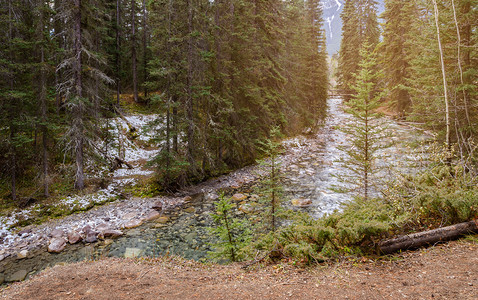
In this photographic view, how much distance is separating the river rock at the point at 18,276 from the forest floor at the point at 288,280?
174 cm

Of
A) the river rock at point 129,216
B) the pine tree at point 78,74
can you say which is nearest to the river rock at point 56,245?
the river rock at point 129,216

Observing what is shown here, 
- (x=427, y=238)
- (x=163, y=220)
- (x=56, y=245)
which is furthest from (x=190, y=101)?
(x=427, y=238)

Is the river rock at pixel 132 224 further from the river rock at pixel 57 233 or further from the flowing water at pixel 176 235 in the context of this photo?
the river rock at pixel 57 233

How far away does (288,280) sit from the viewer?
4.53 meters

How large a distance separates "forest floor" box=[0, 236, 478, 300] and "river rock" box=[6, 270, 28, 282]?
1738 millimetres

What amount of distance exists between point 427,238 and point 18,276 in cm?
1159

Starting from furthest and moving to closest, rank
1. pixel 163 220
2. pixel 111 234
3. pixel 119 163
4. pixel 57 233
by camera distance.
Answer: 1. pixel 119 163
2. pixel 163 220
3. pixel 111 234
4. pixel 57 233

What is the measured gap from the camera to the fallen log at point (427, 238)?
470 centimetres

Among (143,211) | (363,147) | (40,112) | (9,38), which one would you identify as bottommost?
(143,211)

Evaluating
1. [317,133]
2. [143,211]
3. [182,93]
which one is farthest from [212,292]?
[317,133]

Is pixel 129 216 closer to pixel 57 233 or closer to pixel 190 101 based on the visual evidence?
pixel 57 233

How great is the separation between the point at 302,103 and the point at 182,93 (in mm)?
Answer: 17070

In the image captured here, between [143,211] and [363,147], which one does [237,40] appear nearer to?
[363,147]

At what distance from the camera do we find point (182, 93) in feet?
42.3
